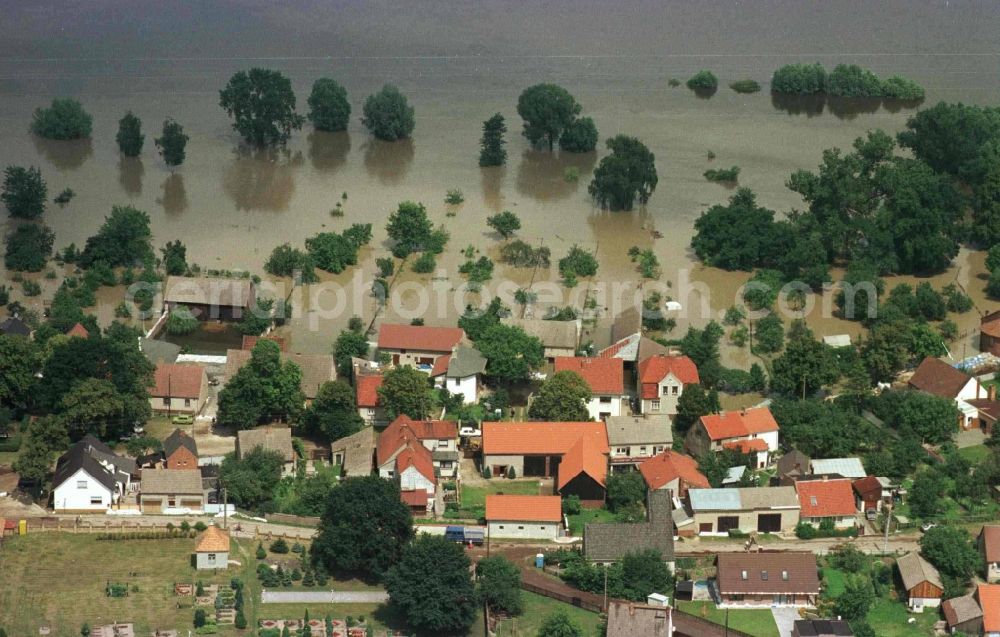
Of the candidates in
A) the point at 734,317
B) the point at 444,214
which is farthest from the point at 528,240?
the point at 734,317

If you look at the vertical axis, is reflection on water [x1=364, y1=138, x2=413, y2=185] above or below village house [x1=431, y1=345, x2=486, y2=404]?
above

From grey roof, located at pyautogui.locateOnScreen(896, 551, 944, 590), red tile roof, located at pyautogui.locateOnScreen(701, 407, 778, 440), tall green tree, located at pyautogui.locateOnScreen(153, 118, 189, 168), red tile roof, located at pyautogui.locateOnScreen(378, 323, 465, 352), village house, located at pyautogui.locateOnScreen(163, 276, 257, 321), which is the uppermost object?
tall green tree, located at pyautogui.locateOnScreen(153, 118, 189, 168)

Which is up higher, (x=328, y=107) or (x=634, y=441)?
(x=328, y=107)

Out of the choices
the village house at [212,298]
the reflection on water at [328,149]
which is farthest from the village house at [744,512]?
the reflection on water at [328,149]

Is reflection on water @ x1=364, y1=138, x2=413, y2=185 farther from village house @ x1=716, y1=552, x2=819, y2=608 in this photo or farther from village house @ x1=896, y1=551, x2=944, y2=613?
village house @ x1=896, y1=551, x2=944, y2=613

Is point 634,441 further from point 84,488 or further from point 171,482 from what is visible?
point 84,488

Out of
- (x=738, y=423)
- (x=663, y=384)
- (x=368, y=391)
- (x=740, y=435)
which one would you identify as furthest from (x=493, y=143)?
(x=740, y=435)

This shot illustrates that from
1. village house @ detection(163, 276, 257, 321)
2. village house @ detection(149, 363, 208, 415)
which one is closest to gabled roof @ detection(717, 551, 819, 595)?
village house @ detection(149, 363, 208, 415)
